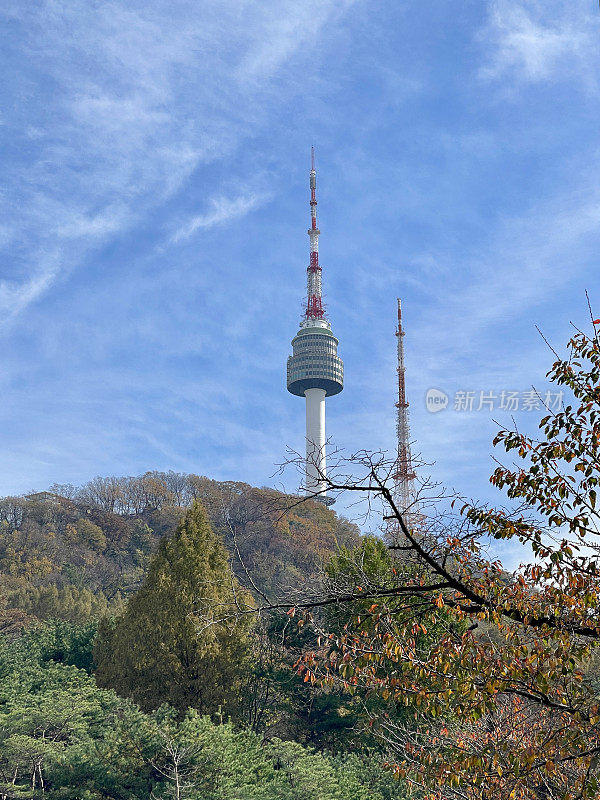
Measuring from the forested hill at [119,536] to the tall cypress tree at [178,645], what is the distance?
2011 centimetres

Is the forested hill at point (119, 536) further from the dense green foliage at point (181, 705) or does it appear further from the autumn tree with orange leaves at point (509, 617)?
the autumn tree with orange leaves at point (509, 617)

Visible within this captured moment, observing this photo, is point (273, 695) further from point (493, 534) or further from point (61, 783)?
point (493, 534)

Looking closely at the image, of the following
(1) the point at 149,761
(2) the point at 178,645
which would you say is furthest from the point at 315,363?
(1) the point at 149,761

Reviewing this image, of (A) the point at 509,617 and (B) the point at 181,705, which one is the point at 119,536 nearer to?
(B) the point at 181,705

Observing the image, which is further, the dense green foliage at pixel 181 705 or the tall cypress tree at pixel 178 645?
the tall cypress tree at pixel 178 645

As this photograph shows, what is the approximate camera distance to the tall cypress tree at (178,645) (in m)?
19.3

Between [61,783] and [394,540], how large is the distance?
14.0 m

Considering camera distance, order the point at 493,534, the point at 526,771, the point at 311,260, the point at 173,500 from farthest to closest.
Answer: the point at 311,260 → the point at 173,500 → the point at 493,534 → the point at 526,771

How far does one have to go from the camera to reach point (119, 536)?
61.3 metres

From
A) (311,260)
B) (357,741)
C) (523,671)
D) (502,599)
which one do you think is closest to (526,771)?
(523,671)

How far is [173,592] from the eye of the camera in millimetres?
20438

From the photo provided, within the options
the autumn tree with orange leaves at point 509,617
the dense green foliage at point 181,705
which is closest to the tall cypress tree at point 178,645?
the dense green foliage at point 181,705

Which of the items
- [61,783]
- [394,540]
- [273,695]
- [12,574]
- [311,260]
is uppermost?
[311,260]

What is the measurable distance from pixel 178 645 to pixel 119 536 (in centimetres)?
4363
